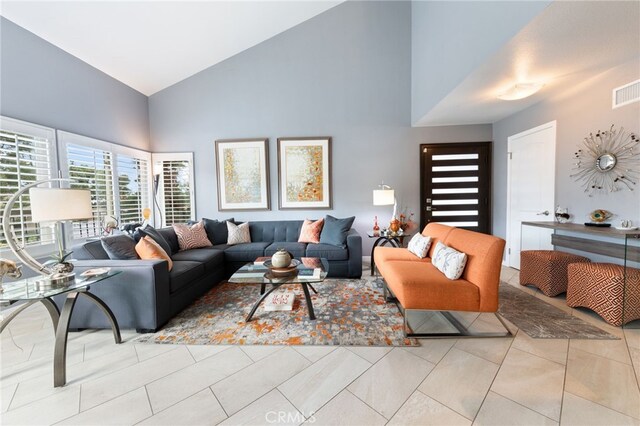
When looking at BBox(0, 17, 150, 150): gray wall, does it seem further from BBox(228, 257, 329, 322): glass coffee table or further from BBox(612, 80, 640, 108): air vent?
BBox(612, 80, 640, 108): air vent

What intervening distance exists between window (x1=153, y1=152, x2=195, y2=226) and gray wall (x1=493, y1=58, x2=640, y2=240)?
5.58 m

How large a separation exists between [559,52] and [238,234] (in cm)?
432

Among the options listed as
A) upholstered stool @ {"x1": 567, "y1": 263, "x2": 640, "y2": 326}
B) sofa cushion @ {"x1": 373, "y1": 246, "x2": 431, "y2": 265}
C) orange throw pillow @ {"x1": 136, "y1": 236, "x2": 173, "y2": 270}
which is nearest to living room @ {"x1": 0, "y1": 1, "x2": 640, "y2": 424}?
upholstered stool @ {"x1": 567, "y1": 263, "x2": 640, "y2": 326}

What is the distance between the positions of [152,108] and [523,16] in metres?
5.31

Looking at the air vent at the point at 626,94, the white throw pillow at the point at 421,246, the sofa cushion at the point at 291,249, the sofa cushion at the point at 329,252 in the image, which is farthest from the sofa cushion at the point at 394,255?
the air vent at the point at 626,94

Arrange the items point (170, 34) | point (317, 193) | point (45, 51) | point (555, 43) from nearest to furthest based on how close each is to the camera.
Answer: point (555, 43)
point (45, 51)
point (170, 34)
point (317, 193)

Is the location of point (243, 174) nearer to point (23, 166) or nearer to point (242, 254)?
point (242, 254)

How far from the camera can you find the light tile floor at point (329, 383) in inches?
50.1

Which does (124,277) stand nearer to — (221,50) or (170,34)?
(170,34)

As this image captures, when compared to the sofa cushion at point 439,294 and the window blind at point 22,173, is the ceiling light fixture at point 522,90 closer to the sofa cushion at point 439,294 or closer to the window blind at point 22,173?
the sofa cushion at point 439,294

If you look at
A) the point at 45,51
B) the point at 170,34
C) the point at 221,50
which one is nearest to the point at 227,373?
the point at 45,51

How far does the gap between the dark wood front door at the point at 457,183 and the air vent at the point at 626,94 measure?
5.74 feet

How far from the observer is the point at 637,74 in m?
2.24

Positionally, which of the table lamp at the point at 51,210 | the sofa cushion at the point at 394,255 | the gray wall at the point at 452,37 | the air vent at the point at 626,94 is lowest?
the sofa cushion at the point at 394,255
